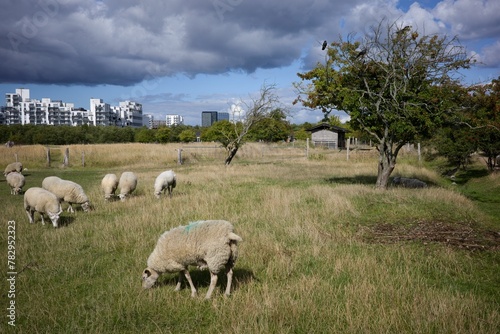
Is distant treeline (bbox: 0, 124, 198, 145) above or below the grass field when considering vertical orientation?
above

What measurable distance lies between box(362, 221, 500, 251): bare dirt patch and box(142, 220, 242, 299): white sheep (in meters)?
4.51

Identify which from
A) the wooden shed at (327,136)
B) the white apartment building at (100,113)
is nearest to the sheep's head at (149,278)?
the wooden shed at (327,136)

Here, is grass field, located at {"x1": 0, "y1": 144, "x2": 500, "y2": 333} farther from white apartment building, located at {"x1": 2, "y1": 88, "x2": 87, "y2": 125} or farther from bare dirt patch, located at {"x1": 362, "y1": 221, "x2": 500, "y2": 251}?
white apartment building, located at {"x1": 2, "y1": 88, "x2": 87, "y2": 125}

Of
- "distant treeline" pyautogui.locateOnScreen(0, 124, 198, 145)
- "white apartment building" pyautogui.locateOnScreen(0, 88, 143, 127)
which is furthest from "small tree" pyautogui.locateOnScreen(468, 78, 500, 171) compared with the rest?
"white apartment building" pyautogui.locateOnScreen(0, 88, 143, 127)

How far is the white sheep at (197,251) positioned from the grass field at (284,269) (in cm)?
32

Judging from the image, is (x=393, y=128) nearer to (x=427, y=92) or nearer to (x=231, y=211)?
(x=427, y=92)

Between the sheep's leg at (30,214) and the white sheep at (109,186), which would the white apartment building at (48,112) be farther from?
the sheep's leg at (30,214)

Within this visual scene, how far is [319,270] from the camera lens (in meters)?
6.50

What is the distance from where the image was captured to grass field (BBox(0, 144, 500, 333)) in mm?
4734

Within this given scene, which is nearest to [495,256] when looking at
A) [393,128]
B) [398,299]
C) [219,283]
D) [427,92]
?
[398,299]

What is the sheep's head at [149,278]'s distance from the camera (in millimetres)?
5770

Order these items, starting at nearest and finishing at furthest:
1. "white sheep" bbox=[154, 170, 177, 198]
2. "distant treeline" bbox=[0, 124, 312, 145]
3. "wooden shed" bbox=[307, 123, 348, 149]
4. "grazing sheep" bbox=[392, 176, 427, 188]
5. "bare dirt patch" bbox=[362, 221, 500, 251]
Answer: "bare dirt patch" bbox=[362, 221, 500, 251] → "white sheep" bbox=[154, 170, 177, 198] → "grazing sheep" bbox=[392, 176, 427, 188] → "wooden shed" bbox=[307, 123, 348, 149] → "distant treeline" bbox=[0, 124, 312, 145]

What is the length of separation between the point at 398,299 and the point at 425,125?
1171 centimetres

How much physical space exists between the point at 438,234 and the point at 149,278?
721cm
